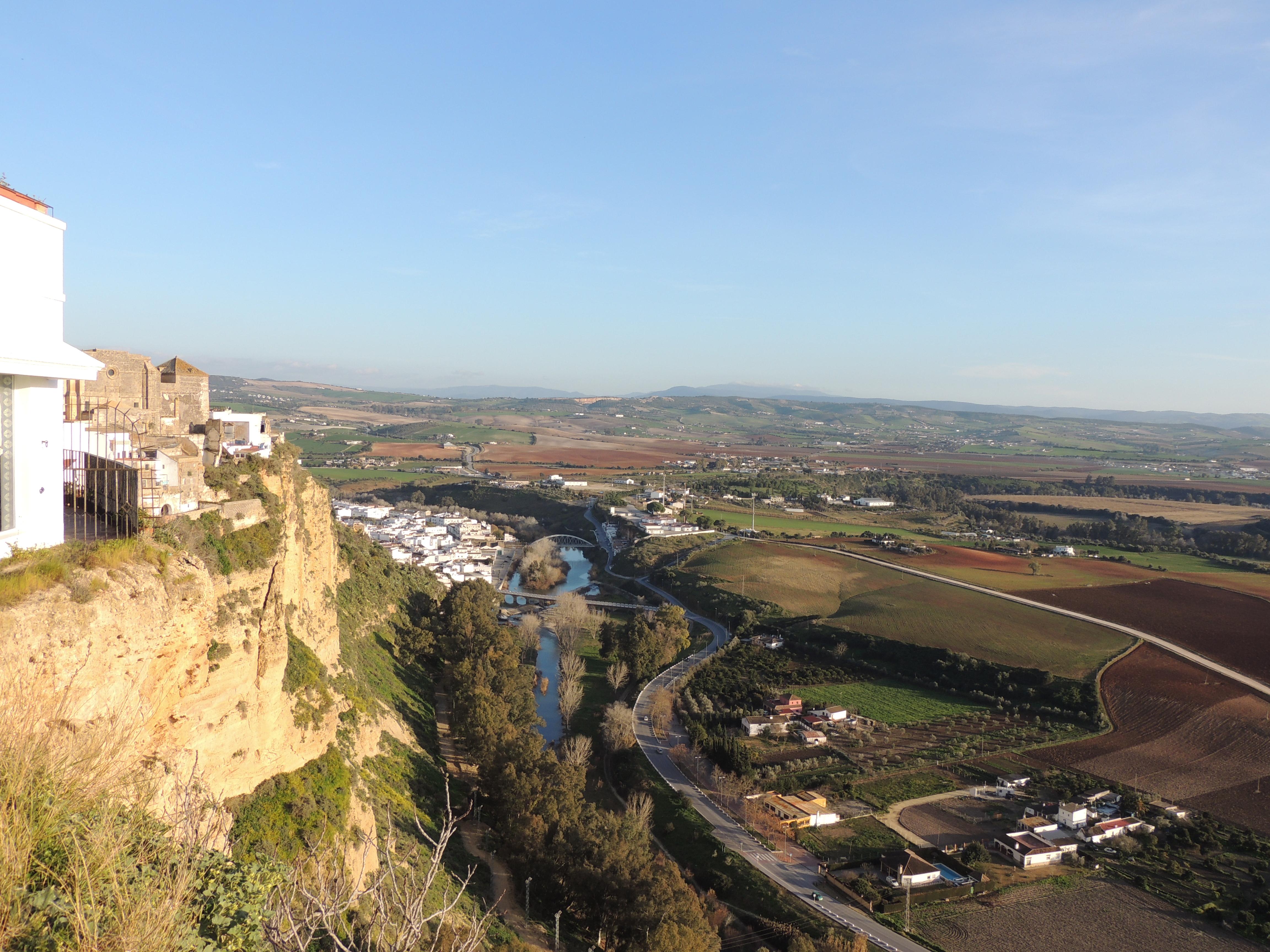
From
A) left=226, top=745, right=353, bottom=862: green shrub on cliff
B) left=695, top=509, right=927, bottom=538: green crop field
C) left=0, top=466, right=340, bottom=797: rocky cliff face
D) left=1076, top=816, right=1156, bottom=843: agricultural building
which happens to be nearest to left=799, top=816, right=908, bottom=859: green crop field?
left=1076, top=816, right=1156, bottom=843: agricultural building

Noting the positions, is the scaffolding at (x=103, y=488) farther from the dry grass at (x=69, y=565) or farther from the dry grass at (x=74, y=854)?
the dry grass at (x=74, y=854)

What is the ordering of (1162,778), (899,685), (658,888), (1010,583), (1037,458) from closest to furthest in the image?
1. (658,888)
2. (1162,778)
3. (899,685)
4. (1010,583)
5. (1037,458)

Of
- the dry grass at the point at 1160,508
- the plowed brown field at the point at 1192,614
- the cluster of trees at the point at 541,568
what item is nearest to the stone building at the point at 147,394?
the cluster of trees at the point at 541,568

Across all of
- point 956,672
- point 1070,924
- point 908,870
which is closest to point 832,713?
point 956,672

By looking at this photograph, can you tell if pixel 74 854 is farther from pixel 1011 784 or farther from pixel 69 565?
pixel 1011 784

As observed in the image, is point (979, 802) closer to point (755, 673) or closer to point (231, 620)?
point (755, 673)

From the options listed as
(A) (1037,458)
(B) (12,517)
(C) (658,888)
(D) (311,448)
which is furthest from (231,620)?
(A) (1037,458)

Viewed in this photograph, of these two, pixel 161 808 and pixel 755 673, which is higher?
pixel 161 808
